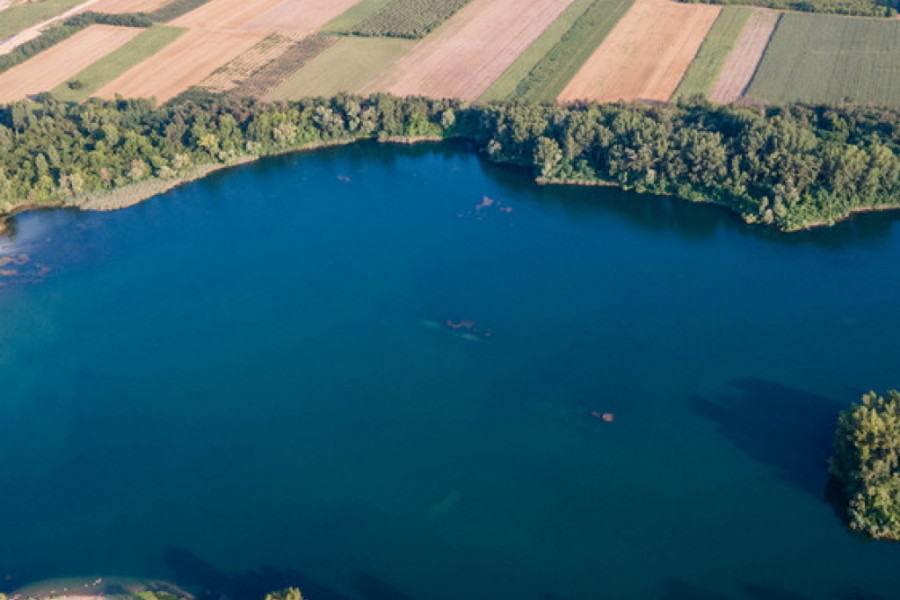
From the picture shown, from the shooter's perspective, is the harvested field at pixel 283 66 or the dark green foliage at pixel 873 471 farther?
the harvested field at pixel 283 66

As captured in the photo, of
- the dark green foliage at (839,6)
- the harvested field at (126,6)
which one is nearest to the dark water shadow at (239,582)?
the dark green foliage at (839,6)

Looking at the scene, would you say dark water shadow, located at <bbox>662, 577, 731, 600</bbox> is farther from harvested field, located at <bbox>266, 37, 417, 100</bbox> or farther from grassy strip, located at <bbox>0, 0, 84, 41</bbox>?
grassy strip, located at <bbox>0, 0, 84, 41</bbox>

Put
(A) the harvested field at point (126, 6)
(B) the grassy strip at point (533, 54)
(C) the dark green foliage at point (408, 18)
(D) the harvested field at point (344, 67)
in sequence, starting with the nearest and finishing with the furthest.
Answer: (B) the grassy strip at point (533, 54)
(D) the harvested field at point (344, 67)
(C) the dark green foliage at point (408, 18)
(A) the harvested field at point (126, 6)

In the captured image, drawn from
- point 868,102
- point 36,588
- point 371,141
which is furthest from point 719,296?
point 36,588

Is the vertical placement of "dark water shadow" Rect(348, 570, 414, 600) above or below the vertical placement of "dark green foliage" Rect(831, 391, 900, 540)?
below

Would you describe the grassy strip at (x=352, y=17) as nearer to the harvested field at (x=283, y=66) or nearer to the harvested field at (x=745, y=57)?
the harvested field at (x=283, y=66)

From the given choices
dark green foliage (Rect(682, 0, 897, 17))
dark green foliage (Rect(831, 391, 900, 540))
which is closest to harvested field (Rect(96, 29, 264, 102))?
dark green foliage (Rect(682, 0, 897, 17))
